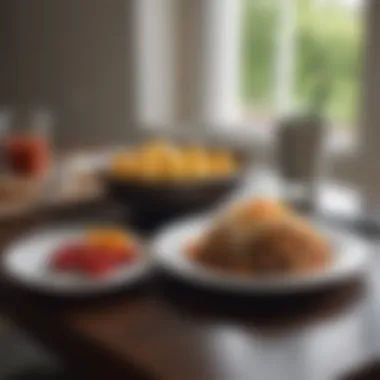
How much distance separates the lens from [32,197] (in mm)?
1609

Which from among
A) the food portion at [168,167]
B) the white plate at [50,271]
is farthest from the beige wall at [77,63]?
the white plate at [50,271]

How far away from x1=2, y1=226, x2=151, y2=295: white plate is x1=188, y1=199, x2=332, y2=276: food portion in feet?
0.31

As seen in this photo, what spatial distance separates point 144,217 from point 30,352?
0.60 m

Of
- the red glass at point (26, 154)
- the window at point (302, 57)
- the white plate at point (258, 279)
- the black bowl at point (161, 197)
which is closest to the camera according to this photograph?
the white plate at point (258, 279)

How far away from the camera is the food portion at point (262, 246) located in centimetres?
115

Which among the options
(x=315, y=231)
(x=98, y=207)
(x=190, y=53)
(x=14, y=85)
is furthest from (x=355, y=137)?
(x=14, y=85)

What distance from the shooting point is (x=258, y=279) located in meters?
1.13

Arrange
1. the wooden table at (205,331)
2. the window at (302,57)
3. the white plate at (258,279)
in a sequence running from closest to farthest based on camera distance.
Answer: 1. the wooden table at (205,331)
2. the white plate at (258,279)
3. the window at (302,57)

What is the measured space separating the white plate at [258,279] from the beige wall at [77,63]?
1.55m

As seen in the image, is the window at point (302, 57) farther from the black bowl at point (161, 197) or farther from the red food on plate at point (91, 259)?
the red food on plate at point (91, 259)

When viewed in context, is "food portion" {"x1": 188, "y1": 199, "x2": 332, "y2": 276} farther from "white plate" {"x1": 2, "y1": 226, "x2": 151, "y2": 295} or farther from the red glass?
the red glass

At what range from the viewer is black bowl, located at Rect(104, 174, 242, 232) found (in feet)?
4.88

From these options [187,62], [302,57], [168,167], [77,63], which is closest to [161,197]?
[168,167]

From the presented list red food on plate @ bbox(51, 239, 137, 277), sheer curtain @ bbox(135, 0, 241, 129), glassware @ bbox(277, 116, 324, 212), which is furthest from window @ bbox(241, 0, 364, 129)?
red food on plate @ bbox(51, 239, 137, 277)
